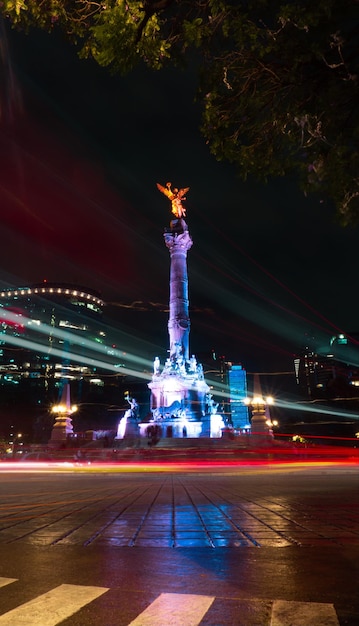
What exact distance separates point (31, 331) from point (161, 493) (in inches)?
4402

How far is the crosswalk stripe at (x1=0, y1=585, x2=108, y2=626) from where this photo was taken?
3.02 meters

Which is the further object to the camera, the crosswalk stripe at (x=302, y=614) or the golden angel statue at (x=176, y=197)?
the golden angel statue at (x=176, y=197)

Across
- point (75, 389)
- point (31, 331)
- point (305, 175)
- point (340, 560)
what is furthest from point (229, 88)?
point (31, 331)

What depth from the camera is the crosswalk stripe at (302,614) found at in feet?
9.46

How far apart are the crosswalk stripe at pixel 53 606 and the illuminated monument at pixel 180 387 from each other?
45.3 meters

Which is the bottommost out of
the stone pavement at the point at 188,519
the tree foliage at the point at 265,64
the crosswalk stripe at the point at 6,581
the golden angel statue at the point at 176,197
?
the stone pavement at the point at 188,519

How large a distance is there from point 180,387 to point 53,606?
4679cm

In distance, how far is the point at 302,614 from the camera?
9.93 feet

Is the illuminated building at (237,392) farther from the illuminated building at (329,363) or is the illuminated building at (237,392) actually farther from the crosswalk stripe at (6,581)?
the crosswalk stripe at (6,581)

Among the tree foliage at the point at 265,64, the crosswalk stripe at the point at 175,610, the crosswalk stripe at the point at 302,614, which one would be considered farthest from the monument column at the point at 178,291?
the crosswalk stripe at the point at 302,614

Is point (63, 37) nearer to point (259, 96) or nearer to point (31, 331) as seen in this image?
point (259, 96)

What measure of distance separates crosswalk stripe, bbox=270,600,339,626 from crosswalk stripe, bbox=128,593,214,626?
1.54ft

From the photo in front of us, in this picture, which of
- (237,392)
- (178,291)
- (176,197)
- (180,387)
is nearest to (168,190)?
(176,197)

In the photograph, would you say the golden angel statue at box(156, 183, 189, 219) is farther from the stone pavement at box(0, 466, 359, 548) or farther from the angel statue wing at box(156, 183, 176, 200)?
the stone pavement at box(0, 466, 359, 548)
